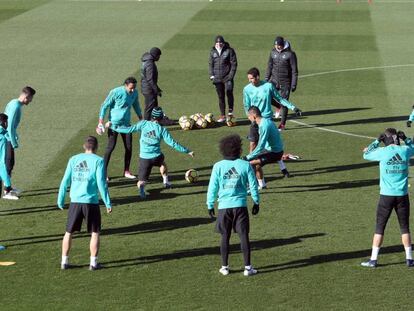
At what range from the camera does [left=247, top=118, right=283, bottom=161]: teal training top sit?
19.6 meters

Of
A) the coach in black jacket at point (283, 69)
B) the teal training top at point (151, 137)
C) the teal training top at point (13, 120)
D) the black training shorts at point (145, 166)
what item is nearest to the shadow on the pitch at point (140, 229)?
the black training shorts at point (145, 166)

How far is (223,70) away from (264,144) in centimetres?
775

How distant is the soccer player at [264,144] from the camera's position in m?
19.5

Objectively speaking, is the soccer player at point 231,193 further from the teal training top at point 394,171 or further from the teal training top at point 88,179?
the teal training top at point 394,171

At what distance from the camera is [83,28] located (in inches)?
1720

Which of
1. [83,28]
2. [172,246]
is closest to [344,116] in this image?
[172,246]

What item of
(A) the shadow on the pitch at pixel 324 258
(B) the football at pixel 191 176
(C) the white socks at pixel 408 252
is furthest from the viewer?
(B) the football at pixel 191 176

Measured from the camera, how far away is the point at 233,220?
15.7 metres

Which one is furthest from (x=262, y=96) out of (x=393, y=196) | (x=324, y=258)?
(x=393, y=196)

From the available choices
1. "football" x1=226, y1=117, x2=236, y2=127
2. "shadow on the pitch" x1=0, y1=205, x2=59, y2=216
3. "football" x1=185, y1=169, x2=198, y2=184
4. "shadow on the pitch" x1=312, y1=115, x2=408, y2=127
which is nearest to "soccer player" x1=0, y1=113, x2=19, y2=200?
"shadow on the pitch" x1=0, y1=205, x2=59, y2=216

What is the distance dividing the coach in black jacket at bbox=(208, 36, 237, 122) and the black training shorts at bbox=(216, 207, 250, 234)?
1161 cm

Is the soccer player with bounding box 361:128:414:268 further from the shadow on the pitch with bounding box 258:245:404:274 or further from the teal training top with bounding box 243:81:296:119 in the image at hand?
the teal training top with bounding box 243:81:296:119

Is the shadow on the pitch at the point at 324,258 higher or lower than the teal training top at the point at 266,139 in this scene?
lower

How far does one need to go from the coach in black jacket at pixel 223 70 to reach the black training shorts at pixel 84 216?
11.7 metres
